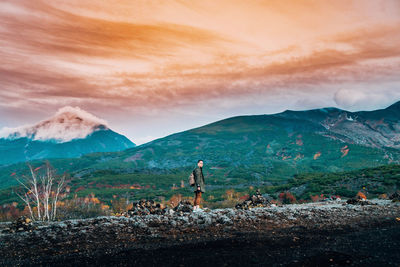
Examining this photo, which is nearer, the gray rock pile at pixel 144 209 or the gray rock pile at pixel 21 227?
the gray rock pile at pixel 21 227

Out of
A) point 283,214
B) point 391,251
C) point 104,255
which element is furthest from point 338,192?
point 104,255

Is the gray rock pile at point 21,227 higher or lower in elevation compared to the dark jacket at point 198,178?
lower

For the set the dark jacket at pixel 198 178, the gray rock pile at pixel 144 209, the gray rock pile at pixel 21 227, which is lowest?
the gray rock pile at pixel 144 209

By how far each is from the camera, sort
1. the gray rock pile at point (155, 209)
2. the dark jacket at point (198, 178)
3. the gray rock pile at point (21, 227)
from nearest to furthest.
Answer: the gray rock pile at point (21, 227) < the gray rock pile at point (155, 209) < the dark jacket at point (198, 178)

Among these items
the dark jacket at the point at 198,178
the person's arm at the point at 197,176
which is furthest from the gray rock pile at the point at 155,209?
the person's arm at the point at 197,176

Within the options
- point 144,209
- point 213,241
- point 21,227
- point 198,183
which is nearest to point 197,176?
point 198,183

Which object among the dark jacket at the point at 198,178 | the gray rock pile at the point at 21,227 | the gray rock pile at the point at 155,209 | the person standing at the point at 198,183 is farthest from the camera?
the dark jacket at the point at 198,178

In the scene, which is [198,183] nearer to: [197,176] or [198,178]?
[198,178]

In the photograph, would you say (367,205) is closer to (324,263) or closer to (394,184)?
(324,263)

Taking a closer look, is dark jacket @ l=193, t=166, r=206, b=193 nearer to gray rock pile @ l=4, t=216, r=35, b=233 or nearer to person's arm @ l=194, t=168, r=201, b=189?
person's arm @ l=194, t=168, r=201, b=189

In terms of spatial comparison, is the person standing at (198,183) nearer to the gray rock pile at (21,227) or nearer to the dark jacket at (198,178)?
the dark jacket at (198,178)

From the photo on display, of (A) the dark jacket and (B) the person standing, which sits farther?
(A) the dark jacket

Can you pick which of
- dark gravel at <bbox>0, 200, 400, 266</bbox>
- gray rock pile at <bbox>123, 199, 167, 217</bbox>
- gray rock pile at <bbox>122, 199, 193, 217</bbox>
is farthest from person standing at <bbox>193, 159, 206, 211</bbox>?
dark gravel at <bbox>0, 200, 400, 266</bbox>

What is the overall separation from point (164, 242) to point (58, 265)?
14.1ft
